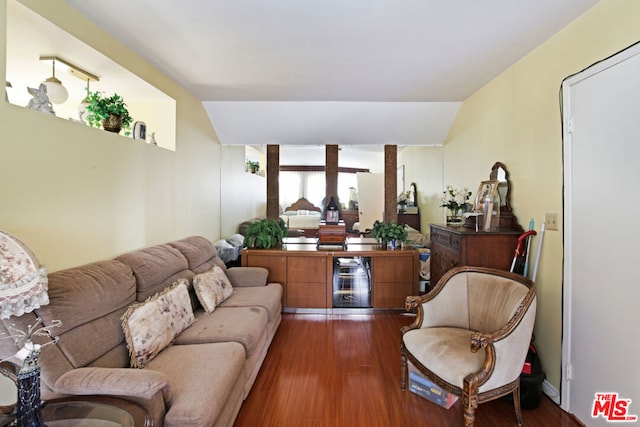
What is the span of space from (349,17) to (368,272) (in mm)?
2654

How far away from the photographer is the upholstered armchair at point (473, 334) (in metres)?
1.59

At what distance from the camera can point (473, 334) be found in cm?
161

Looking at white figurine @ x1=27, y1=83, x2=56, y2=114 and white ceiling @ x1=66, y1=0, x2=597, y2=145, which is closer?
white figurine @ x1=27, y1=83, x2=56, y2=114

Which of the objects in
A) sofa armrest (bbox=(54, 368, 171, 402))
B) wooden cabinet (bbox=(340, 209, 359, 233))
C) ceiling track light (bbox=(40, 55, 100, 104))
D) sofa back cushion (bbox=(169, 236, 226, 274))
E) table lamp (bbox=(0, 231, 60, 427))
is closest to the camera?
table lamp (bbox=(0, 231, 60, 427))

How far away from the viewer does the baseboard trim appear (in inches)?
76.9

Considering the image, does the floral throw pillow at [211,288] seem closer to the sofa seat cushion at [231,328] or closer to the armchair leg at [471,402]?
the sofa seat cushion at [231,328]

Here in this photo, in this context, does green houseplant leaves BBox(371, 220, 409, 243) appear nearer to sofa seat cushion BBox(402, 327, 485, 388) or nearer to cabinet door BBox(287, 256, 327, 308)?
cabinet door BBox(287, 256, 327, 308)

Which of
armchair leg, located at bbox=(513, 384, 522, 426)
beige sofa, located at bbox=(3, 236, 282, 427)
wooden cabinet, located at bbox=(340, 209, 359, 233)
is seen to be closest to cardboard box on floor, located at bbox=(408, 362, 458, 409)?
armchair leg, located at bbox=(513, 384, 522, 426)

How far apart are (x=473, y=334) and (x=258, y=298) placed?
71.1 inches

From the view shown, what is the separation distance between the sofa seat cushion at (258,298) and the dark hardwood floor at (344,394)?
0.38 metres

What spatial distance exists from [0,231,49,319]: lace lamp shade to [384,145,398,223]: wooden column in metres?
3.77

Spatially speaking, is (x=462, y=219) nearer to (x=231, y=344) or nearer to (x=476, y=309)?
→ (x=476, y=309)

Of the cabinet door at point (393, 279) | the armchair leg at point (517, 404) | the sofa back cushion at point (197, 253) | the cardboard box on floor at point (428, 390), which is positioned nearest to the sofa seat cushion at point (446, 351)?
the cardboard box on floor at point (428, 390)

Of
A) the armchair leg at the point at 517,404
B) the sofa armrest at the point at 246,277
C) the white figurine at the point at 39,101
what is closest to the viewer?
the white figurine at the point at 39,101
